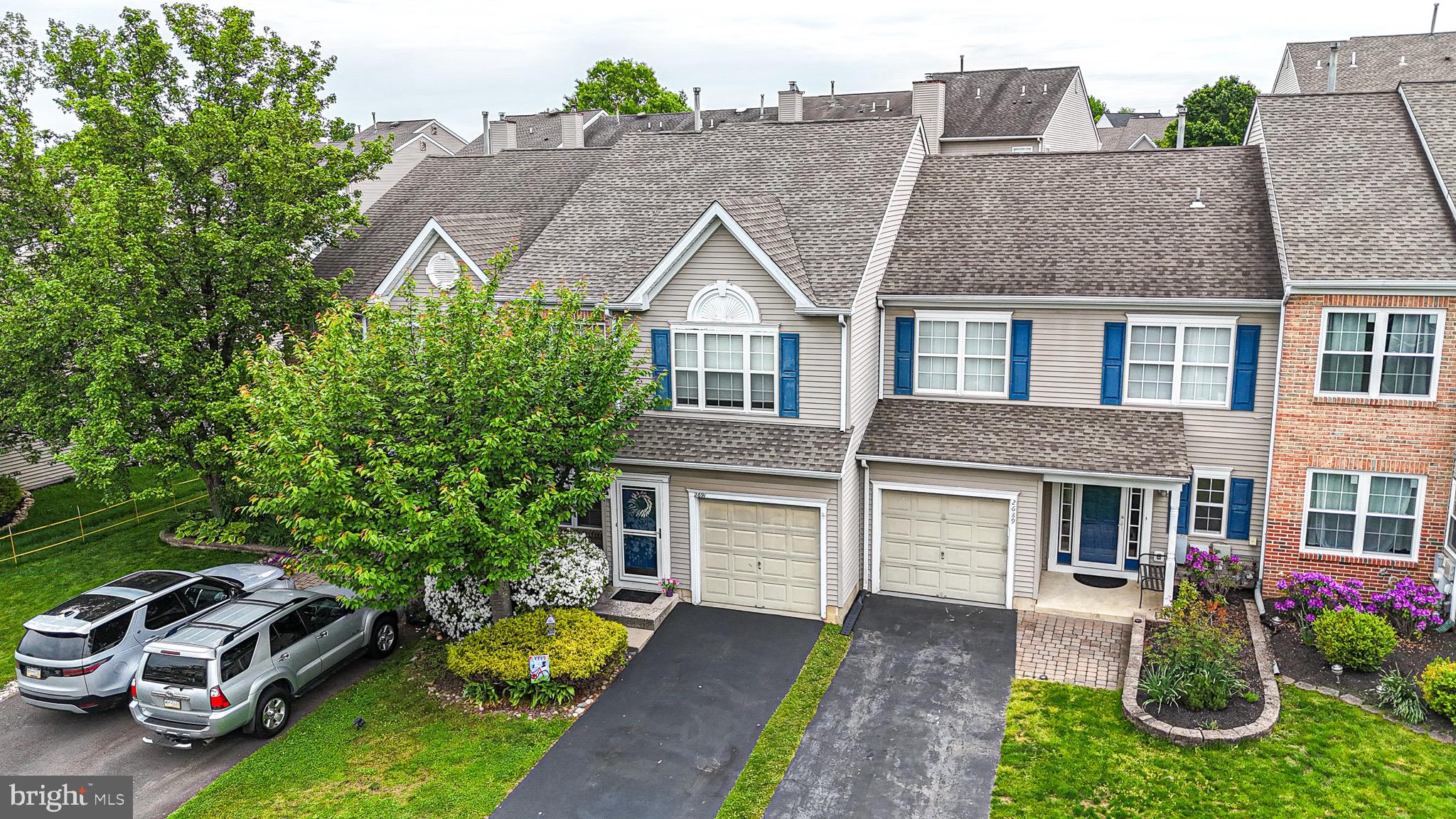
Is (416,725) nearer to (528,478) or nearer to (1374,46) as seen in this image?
(528,478)

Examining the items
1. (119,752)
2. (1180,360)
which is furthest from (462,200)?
(1180,360)

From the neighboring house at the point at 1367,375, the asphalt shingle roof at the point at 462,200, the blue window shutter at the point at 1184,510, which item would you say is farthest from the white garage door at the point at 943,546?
the asphalt shingle roof at the point at 462,200

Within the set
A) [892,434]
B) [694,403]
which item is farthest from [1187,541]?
[694,403]

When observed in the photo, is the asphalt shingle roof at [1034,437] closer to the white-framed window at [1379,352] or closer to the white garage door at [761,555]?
the white garage door at [761,555]

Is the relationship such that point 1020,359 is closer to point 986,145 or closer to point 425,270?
point 425,270

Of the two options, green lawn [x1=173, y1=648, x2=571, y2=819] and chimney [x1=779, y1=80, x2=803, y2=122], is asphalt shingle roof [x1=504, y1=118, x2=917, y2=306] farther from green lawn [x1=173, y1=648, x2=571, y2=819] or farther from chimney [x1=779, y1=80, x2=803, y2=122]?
chimney [x1=779, y1=80, x2=803, y2=122]

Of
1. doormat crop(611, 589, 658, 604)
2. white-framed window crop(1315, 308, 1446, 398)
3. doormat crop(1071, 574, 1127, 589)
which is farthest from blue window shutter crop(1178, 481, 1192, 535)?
doormat crop(611, 589, 658, 604)
